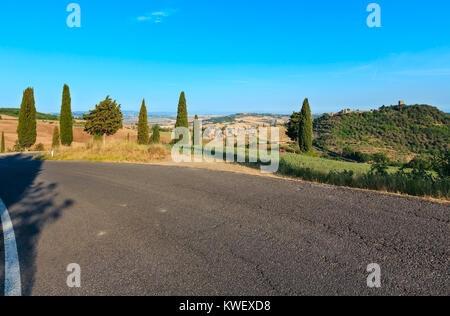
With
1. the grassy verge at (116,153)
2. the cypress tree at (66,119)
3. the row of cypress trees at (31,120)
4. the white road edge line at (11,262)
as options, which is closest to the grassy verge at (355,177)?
the grassy verge at (116,153)

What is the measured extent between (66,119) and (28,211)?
3129 centimetres

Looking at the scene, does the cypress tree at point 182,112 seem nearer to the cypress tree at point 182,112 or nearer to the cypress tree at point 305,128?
the cypress tree at point 182,112

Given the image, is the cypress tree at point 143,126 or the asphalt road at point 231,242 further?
the cypress tree at point 143,126

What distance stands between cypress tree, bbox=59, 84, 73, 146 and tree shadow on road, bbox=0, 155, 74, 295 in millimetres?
25624

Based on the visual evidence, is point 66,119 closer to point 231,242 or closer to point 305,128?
point 305,128

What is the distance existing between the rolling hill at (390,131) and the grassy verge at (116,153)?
47.2 metres

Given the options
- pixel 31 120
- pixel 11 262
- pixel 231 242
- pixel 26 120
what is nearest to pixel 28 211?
pixel 11 262

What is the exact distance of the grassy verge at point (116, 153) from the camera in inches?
631

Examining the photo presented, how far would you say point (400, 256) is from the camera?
3234 mm

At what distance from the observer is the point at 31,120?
1363 inches

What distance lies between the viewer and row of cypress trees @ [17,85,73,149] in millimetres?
32000
